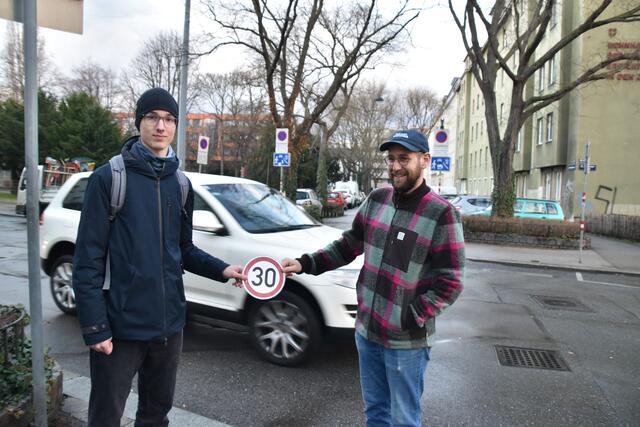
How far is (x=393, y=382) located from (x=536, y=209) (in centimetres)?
1856

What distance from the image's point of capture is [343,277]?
14.5ft

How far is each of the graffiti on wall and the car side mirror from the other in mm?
25393

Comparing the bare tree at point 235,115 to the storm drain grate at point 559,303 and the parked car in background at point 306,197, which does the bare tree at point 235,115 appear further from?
the storm drain grate at point 559,303

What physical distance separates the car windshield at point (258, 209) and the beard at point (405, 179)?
269 cm

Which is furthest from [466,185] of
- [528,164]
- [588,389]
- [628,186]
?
[588,389]

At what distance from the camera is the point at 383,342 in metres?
2.43

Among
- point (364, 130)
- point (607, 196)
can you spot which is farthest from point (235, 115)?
point (607, 196)

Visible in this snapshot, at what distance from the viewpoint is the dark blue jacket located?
2123 mm

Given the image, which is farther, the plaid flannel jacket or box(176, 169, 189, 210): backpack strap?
box(176, 169, 189, 210): backpack strap

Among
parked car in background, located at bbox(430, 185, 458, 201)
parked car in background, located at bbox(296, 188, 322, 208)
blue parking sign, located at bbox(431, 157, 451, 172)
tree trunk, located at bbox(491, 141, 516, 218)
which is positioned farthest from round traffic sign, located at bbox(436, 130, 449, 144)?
parked car in background, located at bbox(296, 188, 322, 208)

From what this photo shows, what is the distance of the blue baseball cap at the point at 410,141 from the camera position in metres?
2.38

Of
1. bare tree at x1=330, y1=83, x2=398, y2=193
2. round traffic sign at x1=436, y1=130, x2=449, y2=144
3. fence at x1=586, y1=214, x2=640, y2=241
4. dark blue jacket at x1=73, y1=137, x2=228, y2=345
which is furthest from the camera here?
bare tree at x1=330, y1=83, x2=398, y2=193

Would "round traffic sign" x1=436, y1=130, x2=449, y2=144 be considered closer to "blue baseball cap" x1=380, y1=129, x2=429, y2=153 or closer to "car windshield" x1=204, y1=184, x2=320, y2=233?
"car windshield" x1=204, y1=184, x2=320, y2=233

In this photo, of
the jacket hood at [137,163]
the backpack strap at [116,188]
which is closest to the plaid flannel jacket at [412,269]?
the jacket hood at [137,163]
